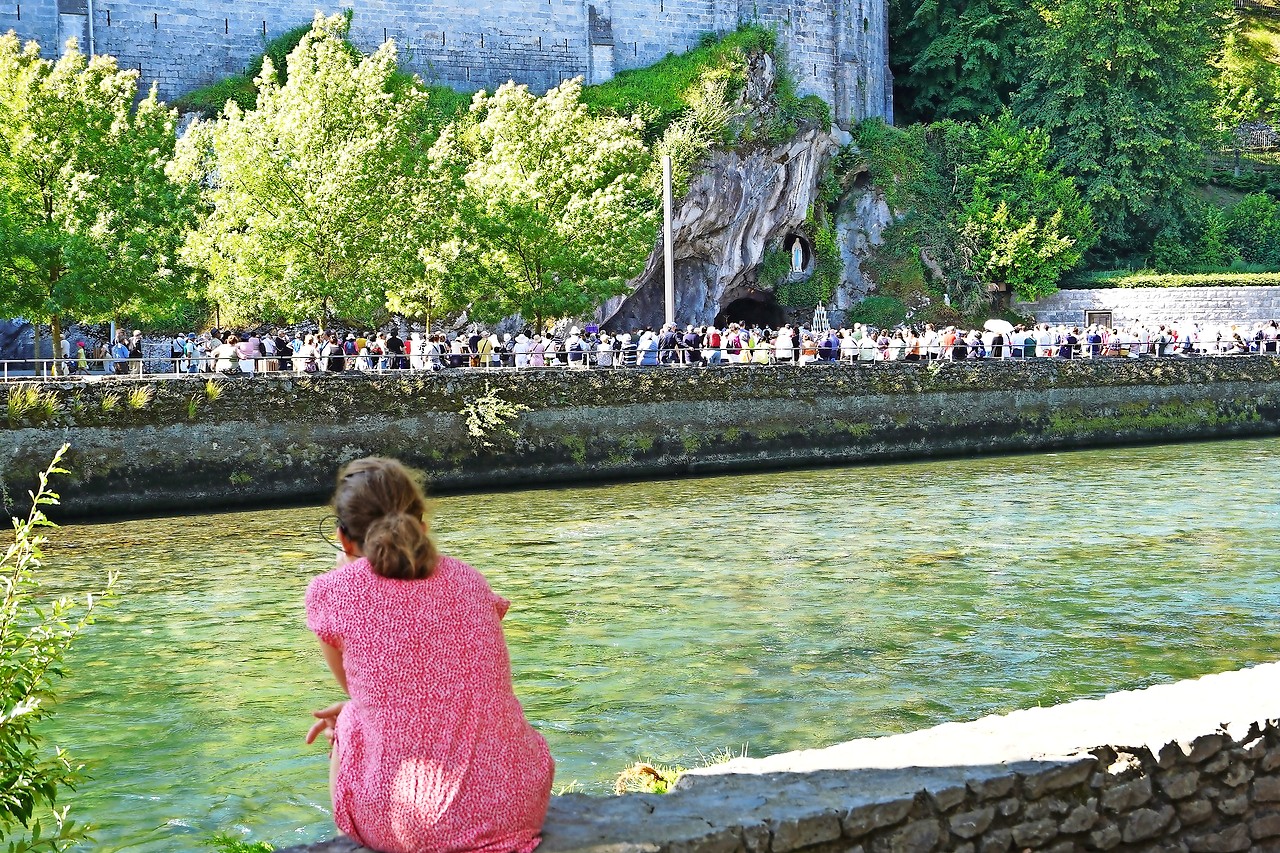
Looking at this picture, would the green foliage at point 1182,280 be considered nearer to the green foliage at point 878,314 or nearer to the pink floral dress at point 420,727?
the green foliage at point 878,314

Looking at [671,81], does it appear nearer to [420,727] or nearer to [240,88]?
[240,88]

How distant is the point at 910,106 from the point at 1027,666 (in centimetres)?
4805

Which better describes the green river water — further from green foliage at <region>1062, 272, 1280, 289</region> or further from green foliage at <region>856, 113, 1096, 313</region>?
green foliage at <region>1062, 272, 1280, 289</region>

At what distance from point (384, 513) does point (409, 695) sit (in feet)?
1.70

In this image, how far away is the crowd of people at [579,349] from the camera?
2634 centimetres

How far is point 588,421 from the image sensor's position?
1021 inches

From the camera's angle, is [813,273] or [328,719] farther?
[813,273]

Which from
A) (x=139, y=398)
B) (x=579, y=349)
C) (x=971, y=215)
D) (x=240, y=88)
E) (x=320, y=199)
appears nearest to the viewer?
(x=139, y=398)

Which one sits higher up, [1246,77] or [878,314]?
[1246,77]

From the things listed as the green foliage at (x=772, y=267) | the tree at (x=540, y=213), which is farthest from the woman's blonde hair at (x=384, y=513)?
the green foliage at (x=772, y=267)

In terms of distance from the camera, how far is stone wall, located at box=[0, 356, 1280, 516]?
2217cm

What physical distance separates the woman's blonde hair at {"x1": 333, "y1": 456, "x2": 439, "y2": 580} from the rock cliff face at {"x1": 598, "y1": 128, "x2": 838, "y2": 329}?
125 feet

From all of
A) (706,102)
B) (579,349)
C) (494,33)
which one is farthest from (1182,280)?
(579,349)

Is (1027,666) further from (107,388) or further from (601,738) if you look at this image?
(107,388)
